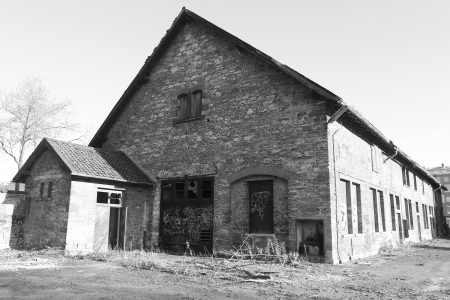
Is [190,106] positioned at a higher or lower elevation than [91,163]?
higher

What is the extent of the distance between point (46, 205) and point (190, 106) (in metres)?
6.21

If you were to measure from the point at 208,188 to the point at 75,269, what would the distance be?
5.09 metres

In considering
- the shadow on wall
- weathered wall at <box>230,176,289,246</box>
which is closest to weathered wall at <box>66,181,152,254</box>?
the shadow on wall

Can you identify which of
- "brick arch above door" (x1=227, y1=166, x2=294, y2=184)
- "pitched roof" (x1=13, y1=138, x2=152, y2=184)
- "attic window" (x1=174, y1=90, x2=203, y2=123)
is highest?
"attic window" (x1=174, y1=90, x2=203, y2=123)

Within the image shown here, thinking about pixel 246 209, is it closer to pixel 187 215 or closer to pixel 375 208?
pixel 187 215

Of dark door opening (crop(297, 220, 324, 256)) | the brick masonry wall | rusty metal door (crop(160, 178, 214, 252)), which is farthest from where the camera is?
rusty metal door (crop(160, 178, 214, 252))

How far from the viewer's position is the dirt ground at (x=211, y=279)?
6440 mm

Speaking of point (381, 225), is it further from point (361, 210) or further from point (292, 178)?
point (292, 178)

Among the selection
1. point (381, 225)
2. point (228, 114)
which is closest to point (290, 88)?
point (228, 114)

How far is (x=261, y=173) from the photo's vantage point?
11.4m

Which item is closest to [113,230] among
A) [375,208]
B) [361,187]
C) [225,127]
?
[225,127]

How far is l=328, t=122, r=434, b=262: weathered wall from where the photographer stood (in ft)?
34.7

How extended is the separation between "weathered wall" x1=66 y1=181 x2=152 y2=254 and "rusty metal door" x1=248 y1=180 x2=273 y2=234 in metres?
4.62

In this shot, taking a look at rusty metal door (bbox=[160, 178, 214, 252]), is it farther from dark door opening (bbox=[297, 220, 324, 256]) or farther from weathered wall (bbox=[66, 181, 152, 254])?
dark door opening (bbox=[297, 220, 324, 256])
